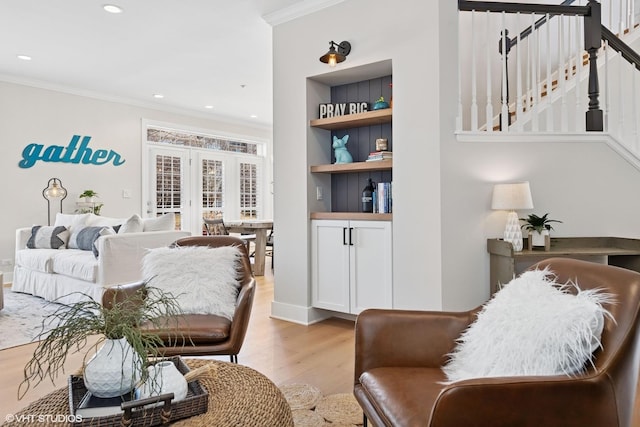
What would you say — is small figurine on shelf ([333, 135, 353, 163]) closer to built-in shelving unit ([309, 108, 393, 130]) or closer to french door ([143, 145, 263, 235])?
built-in shelving unit ([309, 108, 393, 130])

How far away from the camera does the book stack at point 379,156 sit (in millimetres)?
3402

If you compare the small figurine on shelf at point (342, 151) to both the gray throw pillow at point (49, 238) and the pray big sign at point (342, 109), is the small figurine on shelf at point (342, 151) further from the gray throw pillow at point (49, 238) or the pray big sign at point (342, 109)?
the gray throw pillow at point (49, 238)

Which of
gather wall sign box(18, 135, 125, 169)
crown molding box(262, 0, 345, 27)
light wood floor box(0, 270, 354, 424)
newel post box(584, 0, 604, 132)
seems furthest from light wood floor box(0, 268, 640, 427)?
gather wall sign box(18, 135, 125, 169)

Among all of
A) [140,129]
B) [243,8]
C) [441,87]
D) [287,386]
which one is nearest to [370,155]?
[441,87]

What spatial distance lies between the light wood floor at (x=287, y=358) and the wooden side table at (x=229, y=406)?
41.6 inches

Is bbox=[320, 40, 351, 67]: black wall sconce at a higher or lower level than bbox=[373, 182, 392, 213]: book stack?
higher

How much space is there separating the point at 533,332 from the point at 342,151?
2.73 metres

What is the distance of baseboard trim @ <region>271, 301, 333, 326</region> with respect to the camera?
3686 millimetres

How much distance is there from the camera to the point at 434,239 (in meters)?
2.98

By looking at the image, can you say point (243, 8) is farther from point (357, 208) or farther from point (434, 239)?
point (434, 239)

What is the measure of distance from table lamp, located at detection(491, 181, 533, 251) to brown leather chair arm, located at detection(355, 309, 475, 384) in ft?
4.71

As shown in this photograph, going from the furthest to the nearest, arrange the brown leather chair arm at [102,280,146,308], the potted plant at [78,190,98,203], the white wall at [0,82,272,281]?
the potted plant at [78,190,98,203] < the white wall at [0,82,272,281] < the brown leather chair arm at [102,280,146,308]

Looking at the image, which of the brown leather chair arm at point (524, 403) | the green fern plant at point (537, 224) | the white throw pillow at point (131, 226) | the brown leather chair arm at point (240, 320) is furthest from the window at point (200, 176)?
the brown leather chair arm at point (524, 403)

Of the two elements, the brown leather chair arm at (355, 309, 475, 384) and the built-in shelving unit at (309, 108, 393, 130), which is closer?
the brown leather chair arm at (355, 309, 475, 384)
